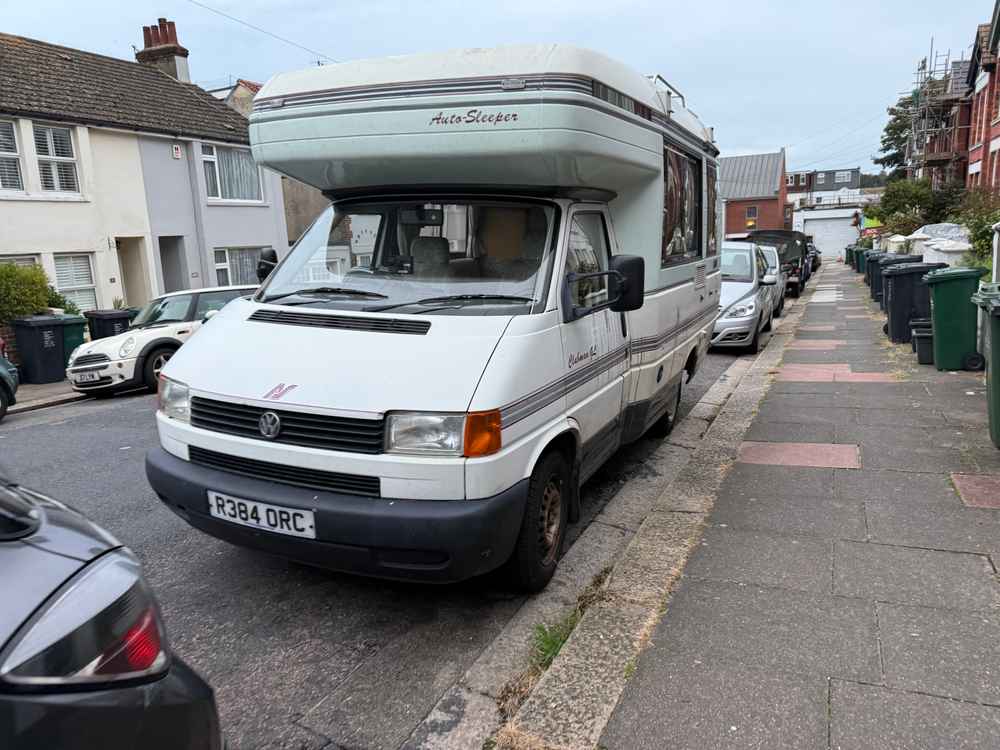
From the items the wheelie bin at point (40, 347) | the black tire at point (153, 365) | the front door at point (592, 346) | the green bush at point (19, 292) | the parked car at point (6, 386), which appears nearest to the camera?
the front door at point (592, 346)

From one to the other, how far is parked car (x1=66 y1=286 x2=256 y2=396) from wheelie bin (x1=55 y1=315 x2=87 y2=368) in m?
1.88

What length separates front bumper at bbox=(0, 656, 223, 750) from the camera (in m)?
1.34

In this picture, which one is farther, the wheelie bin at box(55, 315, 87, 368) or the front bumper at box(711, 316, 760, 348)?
the wheelie bin at box(55, 315, 87, 368)

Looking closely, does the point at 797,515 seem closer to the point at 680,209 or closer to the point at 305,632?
the point at 680,209

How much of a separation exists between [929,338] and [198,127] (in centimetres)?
1778

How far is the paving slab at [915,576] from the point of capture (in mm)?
3605

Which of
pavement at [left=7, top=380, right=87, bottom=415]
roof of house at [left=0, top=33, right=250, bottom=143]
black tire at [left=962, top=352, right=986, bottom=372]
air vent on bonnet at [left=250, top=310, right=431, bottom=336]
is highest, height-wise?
roof of house at [left=0, top=33, right=250, bottom=143]

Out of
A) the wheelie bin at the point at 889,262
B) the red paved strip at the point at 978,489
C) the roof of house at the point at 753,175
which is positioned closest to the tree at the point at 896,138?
the roof of house at the point at 753,175

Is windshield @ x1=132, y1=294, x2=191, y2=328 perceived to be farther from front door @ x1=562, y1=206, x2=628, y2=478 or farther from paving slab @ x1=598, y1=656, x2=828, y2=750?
paving slab @ x1=598, y1=656, x2=828, y2=750

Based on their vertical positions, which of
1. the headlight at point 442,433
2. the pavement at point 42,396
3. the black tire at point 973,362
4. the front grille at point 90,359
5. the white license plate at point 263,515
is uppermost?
the headlight at point 442,433

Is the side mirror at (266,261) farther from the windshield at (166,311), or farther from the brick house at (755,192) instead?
the brick house at (755,192)

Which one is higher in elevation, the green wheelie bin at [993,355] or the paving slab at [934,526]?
the green wheelie bin at [993,355]

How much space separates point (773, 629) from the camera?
134 inches

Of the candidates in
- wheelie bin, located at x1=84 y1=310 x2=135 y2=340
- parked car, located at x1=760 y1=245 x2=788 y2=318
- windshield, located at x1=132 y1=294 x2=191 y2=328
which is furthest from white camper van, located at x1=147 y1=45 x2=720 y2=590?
parked car, located at x1=760 y1=245 x2=788 y2=318
